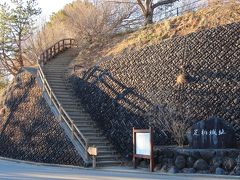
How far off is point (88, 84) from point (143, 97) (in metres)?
5.21

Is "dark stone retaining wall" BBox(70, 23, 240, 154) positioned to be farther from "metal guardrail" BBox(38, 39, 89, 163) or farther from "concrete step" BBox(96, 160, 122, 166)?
"metal guardrail" BBox(38, 39, 89, 163)

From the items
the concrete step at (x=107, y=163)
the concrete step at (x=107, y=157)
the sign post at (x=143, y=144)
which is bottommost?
the concrete step at (x=107, y=163)

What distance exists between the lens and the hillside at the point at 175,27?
24312 mm

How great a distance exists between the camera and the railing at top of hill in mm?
33781

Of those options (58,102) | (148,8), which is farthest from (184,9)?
(58,102)

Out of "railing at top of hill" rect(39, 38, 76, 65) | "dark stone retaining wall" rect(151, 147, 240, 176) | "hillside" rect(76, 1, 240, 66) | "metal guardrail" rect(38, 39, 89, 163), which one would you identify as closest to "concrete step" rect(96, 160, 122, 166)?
"metal guardrail" rect(38, 39, 89, 163)

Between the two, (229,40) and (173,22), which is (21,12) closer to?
(173,22)

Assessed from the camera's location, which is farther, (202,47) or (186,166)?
(202,47)

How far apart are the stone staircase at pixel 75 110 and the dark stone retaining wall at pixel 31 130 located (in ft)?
3.08

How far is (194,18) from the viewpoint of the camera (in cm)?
2634

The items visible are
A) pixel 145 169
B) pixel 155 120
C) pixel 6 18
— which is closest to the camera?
pixel 145 169

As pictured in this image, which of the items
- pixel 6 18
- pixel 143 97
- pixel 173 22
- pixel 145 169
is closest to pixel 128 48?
pixel 173 22

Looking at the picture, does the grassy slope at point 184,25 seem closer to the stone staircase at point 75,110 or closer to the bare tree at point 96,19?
the stone staircase at point 75,110

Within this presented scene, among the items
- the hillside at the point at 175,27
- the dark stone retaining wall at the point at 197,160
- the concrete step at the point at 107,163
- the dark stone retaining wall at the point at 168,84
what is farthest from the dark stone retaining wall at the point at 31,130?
the dark stone retaining wall at the point at 197,160
